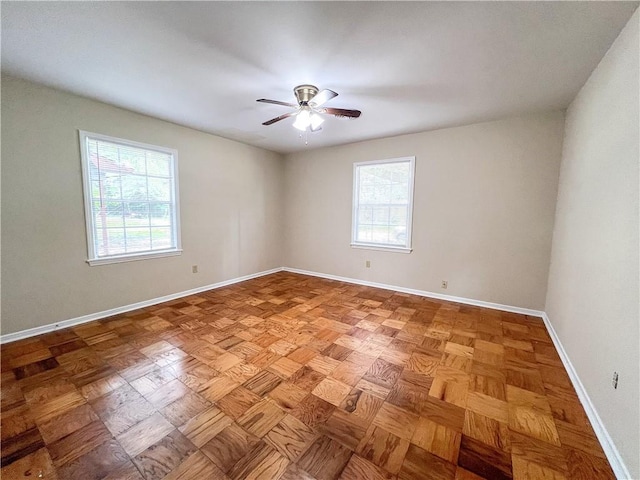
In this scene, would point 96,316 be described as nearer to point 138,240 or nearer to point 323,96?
point 138,240

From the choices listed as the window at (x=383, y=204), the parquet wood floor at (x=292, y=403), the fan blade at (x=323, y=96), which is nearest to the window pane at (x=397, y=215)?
the window at (x=383, y=204)

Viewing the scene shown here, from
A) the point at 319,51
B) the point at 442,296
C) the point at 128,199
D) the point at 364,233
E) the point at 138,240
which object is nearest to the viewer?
the point at 319,51

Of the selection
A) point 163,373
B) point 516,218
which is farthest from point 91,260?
point 516,218

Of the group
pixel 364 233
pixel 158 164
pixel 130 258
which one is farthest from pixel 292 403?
pixel 158 164

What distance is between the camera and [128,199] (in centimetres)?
313

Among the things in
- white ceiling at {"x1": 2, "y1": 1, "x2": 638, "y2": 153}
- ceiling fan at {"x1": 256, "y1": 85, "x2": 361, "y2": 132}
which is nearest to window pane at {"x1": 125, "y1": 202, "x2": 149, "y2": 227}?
white ceiling at {"x1": 2, "y1": 1, "x2": 638, "y2": 153}

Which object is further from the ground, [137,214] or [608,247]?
[137,214]

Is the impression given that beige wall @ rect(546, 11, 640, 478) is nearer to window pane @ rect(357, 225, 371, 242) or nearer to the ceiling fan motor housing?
the ceiling fan motor housing

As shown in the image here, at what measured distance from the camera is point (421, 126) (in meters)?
3.46

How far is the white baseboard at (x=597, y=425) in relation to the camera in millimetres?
1202

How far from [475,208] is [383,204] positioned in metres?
1.32

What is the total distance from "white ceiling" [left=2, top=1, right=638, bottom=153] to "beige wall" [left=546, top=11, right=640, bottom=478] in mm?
348

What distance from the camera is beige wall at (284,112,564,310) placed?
9.95 feet

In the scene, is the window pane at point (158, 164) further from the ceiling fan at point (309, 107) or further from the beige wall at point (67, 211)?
the ceiling fan at point (309, 107)
